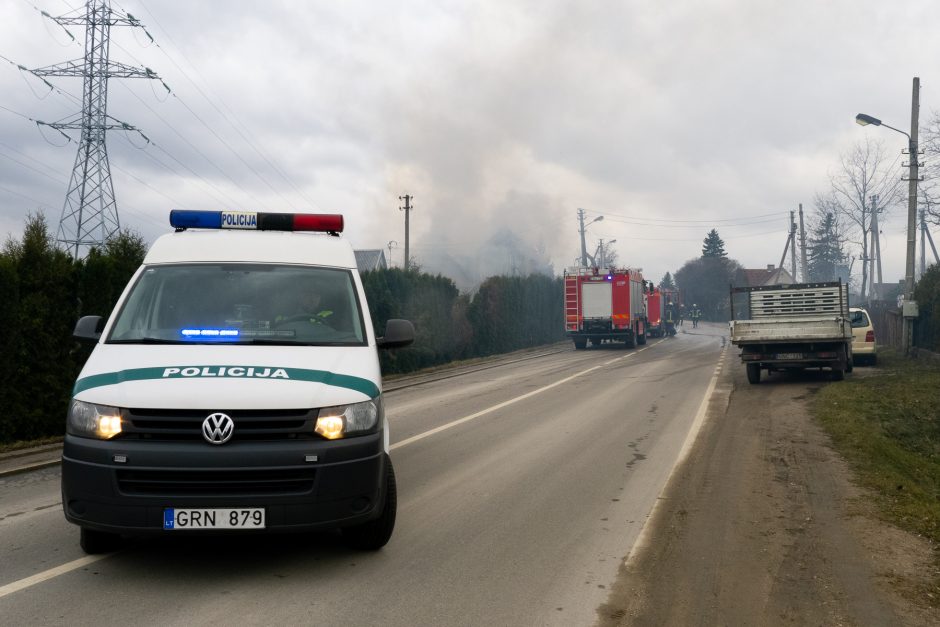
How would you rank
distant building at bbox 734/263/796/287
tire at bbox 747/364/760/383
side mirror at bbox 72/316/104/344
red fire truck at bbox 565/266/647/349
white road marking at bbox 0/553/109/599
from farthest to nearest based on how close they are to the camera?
distant building at bbox 734/263/796/287 < red fire truck at bbox 565/266/647/349 < tire at bbox 747/364/760/383 < side mirror at bbox 72/316/104/344 < white road marking at bbox 0/553/109/599

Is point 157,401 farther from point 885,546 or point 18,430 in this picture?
point 18,430

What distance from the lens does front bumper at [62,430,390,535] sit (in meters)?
4.51

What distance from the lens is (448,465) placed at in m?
8.59

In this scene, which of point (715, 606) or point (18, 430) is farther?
point (18, 430)

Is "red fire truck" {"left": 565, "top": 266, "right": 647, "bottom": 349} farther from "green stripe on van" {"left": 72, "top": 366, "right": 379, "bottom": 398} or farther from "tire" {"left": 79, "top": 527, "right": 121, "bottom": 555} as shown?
"tire" {"left": 79, "top": 527, "right": 121, "bottom": 555}

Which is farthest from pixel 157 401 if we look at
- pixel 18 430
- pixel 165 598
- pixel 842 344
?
pixel 842 344

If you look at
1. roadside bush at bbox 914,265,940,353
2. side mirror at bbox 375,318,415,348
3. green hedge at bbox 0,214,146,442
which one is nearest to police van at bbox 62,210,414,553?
side mirror at bbox 375,318,415,348

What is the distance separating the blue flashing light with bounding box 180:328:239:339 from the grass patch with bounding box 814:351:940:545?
5.19 metres

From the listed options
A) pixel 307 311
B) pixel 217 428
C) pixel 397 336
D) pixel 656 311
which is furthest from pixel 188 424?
pixel 656 311

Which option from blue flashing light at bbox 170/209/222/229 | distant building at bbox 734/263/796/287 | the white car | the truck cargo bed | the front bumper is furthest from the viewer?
distant building at bbox 734/263/796/287

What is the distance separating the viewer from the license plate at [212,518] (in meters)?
4.52

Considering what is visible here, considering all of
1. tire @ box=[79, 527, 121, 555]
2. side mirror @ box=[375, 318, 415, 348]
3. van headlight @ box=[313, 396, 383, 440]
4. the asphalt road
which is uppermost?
side mirror @ box=[375, 318, 415, 348]

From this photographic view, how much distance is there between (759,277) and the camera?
405 ft

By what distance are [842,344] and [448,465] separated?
498 inches
